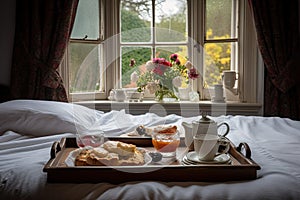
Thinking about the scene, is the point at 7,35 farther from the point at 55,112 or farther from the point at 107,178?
the point at 107,178

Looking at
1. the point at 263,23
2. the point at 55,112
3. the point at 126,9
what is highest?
the point at 126,9

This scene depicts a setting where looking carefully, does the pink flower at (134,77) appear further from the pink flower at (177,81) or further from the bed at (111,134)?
the bed at (111,134)

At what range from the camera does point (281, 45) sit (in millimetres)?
3027

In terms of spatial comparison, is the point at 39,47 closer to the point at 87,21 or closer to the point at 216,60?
the point at 87,21

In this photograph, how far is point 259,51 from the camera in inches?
125

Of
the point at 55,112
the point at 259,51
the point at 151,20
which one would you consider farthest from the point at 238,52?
the point at 55,112

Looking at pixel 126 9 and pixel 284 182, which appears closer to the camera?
pixel 284 182

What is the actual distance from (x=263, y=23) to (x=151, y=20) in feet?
3.64

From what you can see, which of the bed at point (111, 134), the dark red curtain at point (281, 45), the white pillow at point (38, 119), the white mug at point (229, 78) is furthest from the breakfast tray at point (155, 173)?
the white mug at point (229, 78)

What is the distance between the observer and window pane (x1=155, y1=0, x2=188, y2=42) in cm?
346

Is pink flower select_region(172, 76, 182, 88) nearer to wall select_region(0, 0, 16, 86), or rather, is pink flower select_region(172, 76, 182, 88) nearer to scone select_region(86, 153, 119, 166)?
wall select_region(0, 0, 16, 86)

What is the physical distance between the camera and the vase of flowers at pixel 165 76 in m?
3.29

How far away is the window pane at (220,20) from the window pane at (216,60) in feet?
0.33

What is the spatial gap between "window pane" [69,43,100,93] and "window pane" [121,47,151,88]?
10.7 inches
